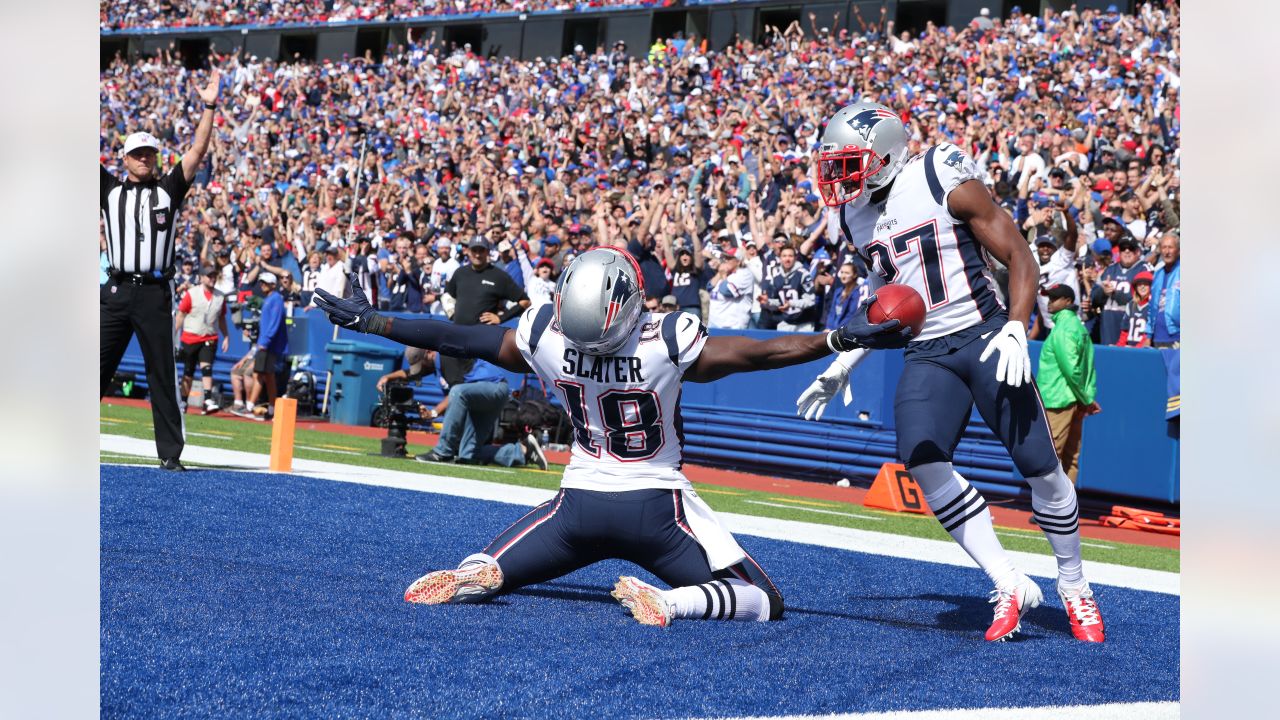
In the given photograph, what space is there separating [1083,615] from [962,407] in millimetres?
909

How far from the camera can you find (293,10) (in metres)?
33.9

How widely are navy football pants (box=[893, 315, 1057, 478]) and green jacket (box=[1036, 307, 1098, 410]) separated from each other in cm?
509

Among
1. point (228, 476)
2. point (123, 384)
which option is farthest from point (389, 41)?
point (228, 476)

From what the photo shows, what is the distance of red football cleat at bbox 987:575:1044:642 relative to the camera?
4840 mm

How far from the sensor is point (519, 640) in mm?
4281

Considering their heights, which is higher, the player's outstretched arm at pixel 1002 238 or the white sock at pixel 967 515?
the player's outstretched arm at pixel 1002 238

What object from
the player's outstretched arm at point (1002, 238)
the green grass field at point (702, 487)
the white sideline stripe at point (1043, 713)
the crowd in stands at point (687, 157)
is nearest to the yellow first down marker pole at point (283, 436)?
the green grass field at point (702, 487)

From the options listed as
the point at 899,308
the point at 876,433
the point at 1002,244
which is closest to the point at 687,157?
the point at 876,433

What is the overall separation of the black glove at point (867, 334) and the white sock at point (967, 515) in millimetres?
810

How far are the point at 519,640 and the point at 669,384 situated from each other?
1.09m

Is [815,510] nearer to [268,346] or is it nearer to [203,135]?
[203,135]

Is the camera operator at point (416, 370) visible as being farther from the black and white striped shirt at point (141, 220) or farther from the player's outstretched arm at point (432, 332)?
the player's outstretched arm at point (432, 332)

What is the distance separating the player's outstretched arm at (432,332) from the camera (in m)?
4.91
